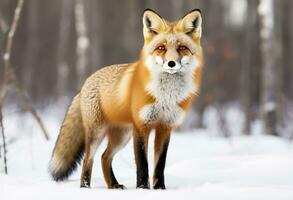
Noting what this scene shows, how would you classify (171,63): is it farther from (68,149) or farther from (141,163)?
(68,149)

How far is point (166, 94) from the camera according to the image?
15.5 ft

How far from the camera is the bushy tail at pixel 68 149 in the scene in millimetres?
5512

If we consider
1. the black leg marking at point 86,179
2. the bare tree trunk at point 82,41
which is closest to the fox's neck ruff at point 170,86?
the black leg marking at point 86,179

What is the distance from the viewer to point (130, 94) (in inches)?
195

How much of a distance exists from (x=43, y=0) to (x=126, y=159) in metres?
29.5

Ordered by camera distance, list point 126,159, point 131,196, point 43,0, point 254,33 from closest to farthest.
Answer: point 131,196 → point 126,159 → point 254,33 → point 43,0

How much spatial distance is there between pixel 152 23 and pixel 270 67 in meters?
6.03

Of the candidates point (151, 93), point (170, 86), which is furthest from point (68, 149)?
point (170, 86)

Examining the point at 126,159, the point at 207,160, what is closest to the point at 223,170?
the point at 207,160

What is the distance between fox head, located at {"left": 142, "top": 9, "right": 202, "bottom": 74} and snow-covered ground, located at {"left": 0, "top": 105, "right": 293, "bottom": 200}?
1.00 meters

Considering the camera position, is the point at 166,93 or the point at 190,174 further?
the point at 190,174

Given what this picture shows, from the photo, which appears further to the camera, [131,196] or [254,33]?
[254,33]

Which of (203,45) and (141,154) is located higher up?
(203,45)

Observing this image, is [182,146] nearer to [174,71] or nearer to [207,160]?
[207,160]
